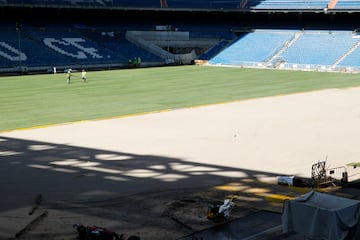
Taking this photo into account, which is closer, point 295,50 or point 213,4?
point 295,50

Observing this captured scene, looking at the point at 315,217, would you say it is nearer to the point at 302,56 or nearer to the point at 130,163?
the point at 130,163

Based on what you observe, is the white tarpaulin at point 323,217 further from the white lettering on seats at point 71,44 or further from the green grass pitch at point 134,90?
the white lettering on seats at point 71,44

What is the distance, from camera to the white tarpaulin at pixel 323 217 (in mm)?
12852

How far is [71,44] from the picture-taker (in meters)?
Answer: 75.4

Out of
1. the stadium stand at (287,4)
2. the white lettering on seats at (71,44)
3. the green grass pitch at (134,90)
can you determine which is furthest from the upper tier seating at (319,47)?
the white lettering on seats at (71,44)

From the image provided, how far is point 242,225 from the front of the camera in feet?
52.3

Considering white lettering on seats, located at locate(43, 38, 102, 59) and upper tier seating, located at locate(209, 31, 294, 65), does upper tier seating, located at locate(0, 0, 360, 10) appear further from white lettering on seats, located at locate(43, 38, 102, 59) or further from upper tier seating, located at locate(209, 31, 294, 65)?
white lettering on seats, located at locate(43, 38, 102, 59)

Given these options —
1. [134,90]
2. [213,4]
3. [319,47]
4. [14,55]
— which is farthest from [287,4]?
[134,90]

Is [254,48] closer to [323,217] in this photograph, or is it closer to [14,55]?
[14,55]

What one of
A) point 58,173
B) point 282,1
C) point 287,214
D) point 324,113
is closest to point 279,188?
point 287,214

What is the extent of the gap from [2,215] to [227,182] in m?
7.68

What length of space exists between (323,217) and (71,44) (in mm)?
65691

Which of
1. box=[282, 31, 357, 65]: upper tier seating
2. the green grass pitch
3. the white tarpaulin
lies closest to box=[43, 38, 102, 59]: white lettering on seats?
the green grass pitch

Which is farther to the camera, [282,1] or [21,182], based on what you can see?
[282,1]
